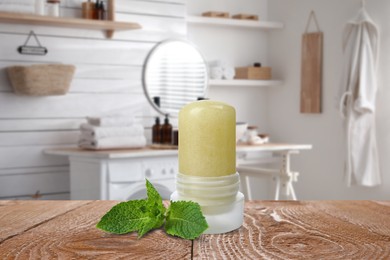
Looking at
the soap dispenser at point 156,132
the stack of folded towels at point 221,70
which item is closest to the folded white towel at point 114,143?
the soap dispenser at point 156,132

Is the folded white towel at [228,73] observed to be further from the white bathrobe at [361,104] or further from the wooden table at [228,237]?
the wooden table at [228,237]

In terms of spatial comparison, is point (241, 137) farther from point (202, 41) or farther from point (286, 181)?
point (202, 41)

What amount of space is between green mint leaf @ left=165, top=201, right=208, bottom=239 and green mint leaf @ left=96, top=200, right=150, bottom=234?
0.05 meters

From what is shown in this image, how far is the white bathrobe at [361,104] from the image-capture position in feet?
13.5

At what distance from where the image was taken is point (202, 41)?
496cm

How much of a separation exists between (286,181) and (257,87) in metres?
1.26

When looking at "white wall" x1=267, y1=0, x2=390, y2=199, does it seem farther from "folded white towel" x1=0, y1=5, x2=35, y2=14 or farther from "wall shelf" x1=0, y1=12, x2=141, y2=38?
"folded white towel" x1=0, y1=5, x2=35, y2=14

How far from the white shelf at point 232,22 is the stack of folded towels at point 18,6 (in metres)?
1.25

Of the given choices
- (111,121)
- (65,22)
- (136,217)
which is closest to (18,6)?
(65,22)

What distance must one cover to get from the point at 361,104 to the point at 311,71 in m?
0.78

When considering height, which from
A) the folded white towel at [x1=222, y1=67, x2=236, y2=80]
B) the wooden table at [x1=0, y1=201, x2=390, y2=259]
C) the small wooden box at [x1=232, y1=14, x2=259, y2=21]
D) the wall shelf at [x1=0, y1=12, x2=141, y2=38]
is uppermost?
the small wooden box at [x1=232, y1=14, x2=259, y2=21]

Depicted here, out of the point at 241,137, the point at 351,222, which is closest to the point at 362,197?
the point at 241,137

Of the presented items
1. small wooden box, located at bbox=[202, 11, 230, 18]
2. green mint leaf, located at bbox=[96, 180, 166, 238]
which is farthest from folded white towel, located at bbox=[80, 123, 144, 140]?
green mint leaf, located at bbox=[96, 180, 166, 238]

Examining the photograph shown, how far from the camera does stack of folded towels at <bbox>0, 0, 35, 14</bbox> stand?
3760mm
